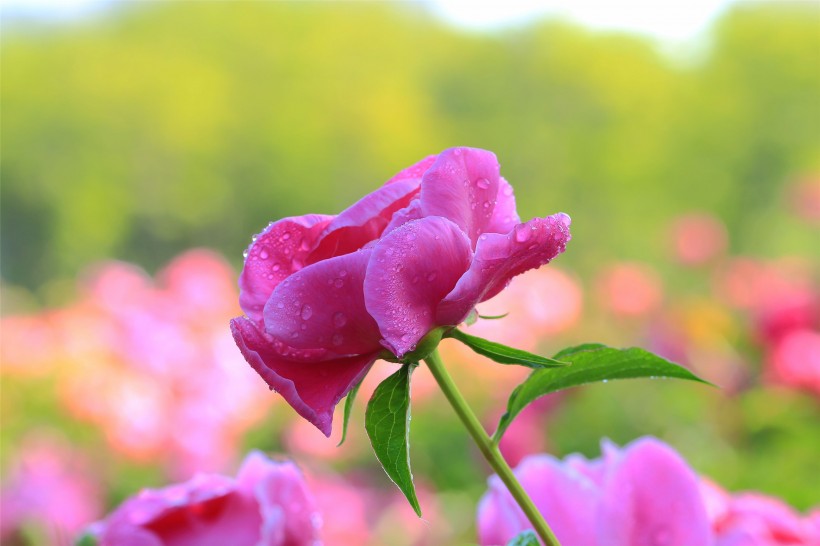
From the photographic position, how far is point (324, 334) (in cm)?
30

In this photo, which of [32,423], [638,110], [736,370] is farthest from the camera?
[638,110]

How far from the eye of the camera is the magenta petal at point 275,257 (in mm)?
320

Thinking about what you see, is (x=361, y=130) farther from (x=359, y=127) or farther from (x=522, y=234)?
(x=522, y=234)

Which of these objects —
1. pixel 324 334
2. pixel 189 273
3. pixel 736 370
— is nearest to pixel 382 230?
pixel 324 334

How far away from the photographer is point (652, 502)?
0.37 metres

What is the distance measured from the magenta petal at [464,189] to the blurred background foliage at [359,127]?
11325 millimetres

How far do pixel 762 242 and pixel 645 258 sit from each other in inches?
52.9

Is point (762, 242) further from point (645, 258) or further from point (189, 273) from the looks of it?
point (189, 273)

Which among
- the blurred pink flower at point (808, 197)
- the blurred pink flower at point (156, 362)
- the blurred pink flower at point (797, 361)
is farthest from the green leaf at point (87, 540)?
the blurred pink flower at point (808, 197)

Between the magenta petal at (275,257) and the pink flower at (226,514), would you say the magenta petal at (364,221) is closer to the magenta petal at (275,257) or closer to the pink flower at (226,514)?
the magenta petal at (275,257)

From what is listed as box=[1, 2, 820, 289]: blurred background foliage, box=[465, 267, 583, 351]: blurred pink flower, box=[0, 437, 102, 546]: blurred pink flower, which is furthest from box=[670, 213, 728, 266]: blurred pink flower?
box=[1, 2, 820, 289]: blurred background foliage

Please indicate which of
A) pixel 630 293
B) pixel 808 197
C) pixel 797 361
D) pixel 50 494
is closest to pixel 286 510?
pixel 50 494

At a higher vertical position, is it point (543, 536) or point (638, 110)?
point (543, 536)

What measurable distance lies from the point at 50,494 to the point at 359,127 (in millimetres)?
12798
